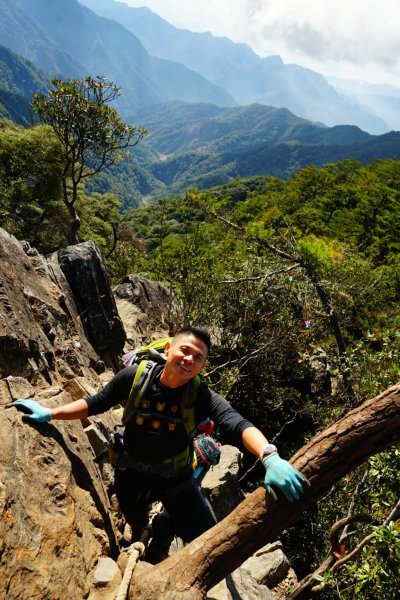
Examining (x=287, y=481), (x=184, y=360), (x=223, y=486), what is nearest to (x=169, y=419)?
(x=184, y=360)

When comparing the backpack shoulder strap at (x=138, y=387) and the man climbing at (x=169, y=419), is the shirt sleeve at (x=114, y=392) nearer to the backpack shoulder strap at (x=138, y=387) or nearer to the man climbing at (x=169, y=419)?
the man climbing at (x=169, y=419)

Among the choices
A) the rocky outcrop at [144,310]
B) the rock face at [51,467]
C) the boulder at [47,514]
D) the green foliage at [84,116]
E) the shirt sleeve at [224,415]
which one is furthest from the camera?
the green foliage at [84,116]

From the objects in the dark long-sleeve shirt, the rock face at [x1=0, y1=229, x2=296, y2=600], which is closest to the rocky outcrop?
the rock face at [x1=0, y1=229, x2=296, y2=600]

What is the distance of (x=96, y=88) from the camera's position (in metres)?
23.3

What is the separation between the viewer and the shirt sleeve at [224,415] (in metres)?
4.01

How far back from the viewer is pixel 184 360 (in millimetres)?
4105

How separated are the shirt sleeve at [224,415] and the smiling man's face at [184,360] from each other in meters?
0.30

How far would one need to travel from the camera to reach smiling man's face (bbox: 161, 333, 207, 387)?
4.11 metres

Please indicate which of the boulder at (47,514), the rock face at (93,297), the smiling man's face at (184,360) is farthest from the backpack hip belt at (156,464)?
the rock face at (93,297)

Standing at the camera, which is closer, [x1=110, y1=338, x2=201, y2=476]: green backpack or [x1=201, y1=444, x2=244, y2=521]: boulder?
[x1=110, y1=338, x2=201, y2=476]: green backpack

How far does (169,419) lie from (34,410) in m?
1.48

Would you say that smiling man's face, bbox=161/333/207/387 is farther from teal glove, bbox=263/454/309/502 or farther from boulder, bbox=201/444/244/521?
boulder, bbox=201/444/244/521

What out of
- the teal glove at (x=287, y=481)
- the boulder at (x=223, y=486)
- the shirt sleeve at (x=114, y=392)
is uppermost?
the teal glove at (x=287, y=481)

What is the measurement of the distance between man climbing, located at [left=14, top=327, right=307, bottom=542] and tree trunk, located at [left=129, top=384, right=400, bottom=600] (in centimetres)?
92
